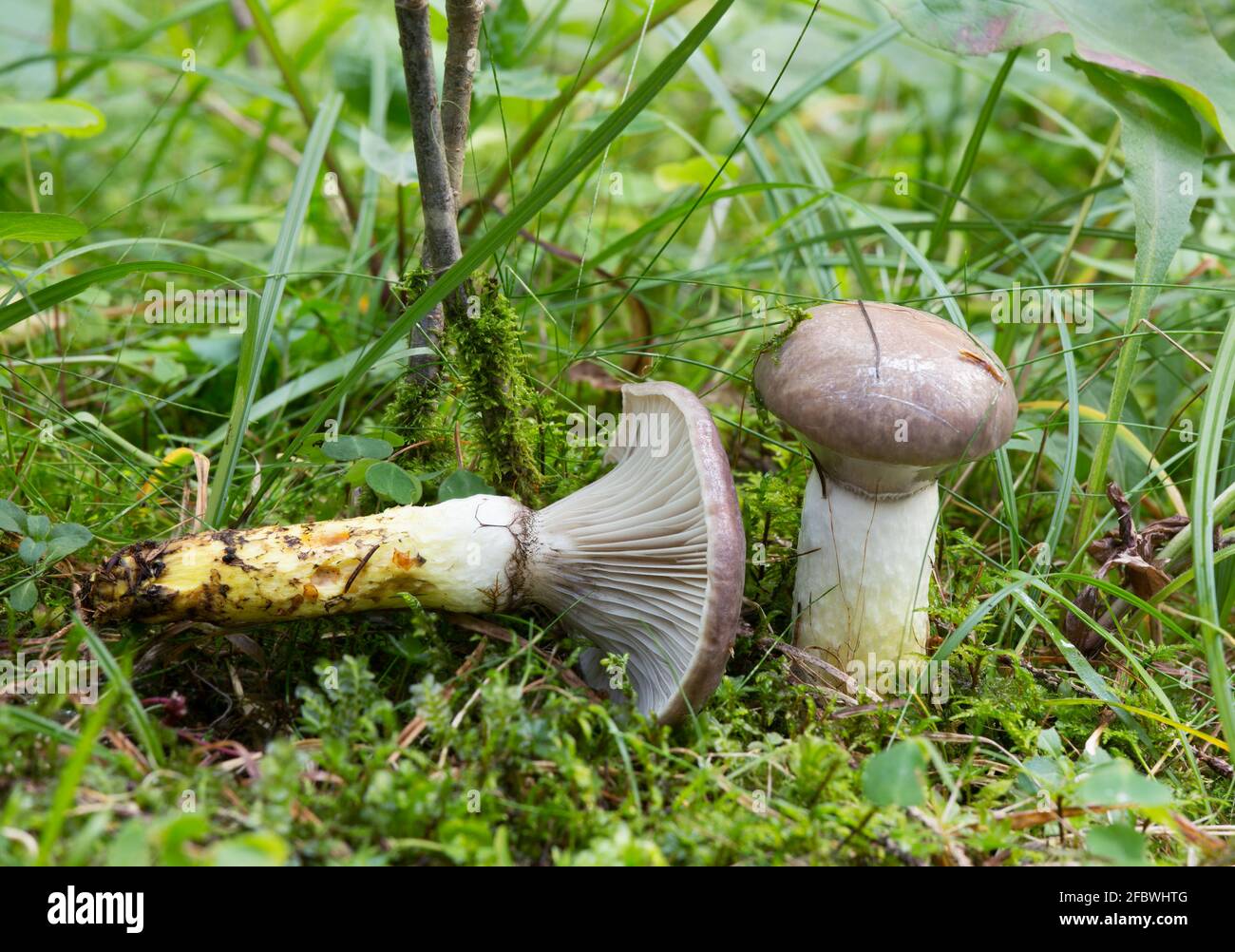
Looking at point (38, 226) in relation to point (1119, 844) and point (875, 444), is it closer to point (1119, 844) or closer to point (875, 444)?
point (875, 444)

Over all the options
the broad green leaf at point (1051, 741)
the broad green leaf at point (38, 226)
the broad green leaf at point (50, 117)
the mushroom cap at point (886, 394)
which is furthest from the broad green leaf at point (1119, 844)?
the broad green leaf at point (50, 117)

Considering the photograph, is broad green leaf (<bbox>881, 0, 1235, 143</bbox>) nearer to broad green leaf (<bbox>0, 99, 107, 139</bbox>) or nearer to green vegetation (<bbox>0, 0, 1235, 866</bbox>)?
green vegetation (<bbox>0, 0, 1235, 866</bbox>)

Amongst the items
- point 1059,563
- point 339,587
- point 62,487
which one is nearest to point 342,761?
point 339,587

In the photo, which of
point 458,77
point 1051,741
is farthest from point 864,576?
point 458,77

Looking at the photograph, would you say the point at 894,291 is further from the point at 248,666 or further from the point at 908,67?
the point at 248,666

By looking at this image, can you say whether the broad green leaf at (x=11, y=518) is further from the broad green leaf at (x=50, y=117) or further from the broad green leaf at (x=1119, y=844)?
the broad green leaf at (x=1119, y=844)

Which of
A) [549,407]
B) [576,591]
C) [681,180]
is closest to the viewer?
[576,591]
